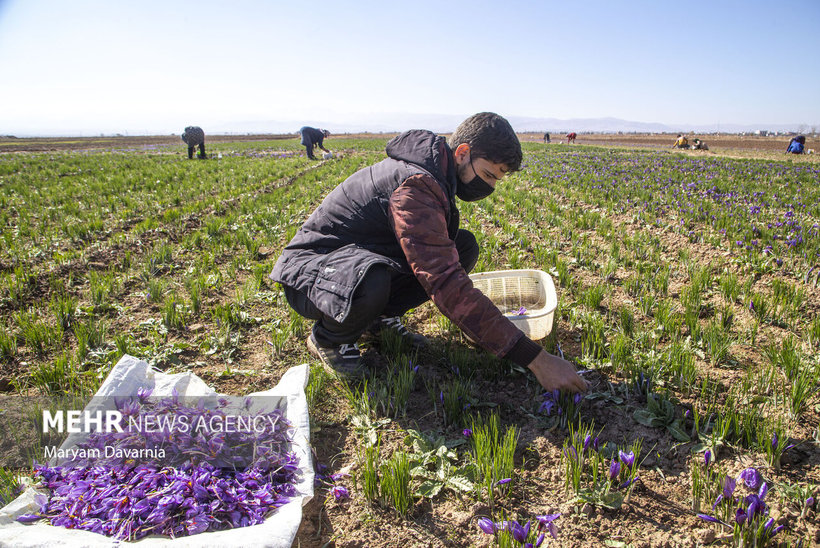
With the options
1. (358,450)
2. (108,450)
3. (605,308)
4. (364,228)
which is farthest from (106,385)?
(605,308)

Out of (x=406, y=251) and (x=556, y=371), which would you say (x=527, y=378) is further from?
(x=406, y=251)

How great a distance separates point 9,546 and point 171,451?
61cm

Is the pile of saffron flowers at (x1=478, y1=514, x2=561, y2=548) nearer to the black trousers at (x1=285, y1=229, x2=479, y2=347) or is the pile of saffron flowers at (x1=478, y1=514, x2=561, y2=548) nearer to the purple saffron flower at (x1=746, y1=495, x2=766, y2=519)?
the purple saffron flower at (x1=746, y1=495, x2=766, y2=519)

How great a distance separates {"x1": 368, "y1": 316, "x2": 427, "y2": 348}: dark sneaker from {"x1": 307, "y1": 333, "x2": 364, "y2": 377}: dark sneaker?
0.42m

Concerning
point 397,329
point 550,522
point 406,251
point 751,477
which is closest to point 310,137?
point 397,329

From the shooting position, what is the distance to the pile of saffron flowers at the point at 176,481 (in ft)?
5.45

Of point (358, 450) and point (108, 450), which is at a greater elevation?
point (108, 450)

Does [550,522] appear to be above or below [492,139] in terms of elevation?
below

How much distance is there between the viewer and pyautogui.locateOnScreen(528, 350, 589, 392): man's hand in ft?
7.25

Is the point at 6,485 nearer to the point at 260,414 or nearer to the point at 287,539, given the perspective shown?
the point at 260,414

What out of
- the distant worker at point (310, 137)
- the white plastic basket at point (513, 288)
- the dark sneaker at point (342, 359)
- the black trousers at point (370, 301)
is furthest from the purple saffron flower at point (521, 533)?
the distant worker at point (310, 137)

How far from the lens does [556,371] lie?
2211mm

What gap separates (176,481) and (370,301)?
132cm

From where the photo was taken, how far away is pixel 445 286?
7.42 ft
